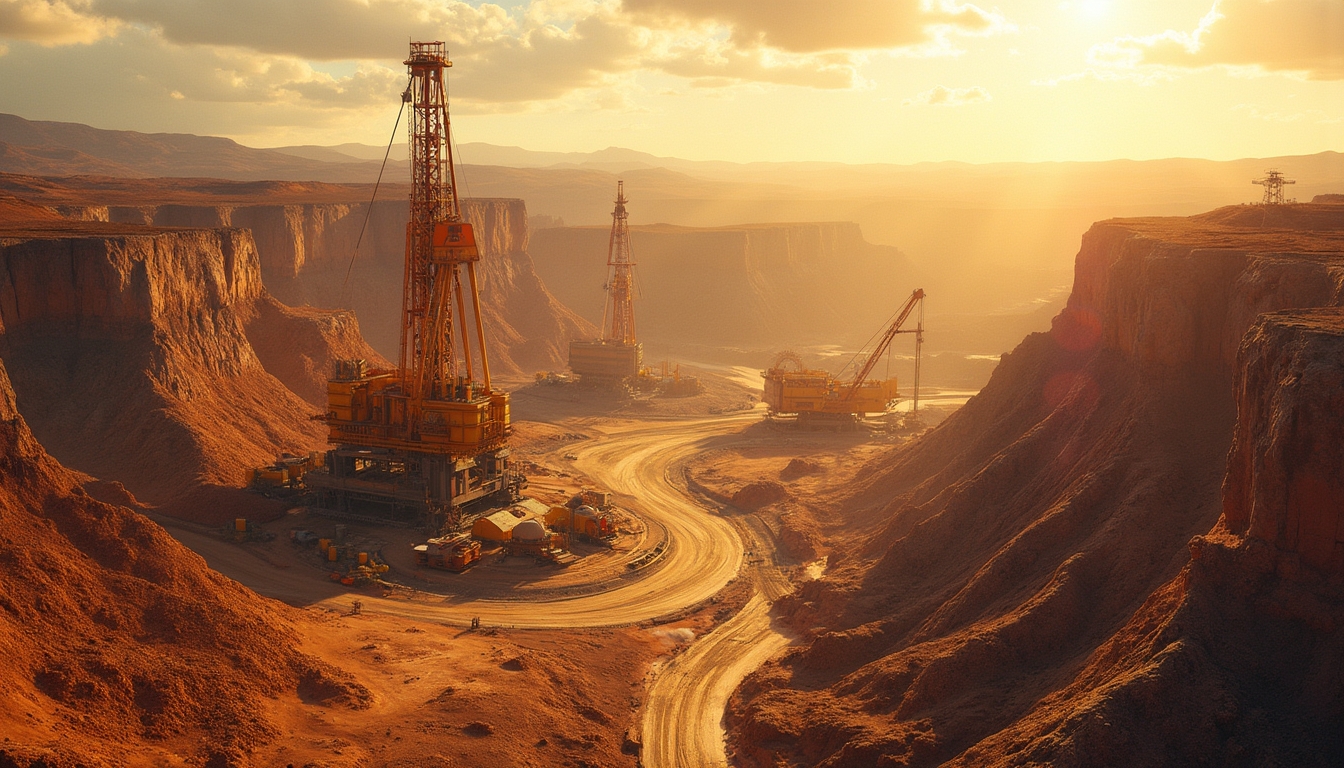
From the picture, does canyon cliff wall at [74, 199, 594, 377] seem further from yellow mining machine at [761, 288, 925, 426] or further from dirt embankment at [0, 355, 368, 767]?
dirt embankment at [0, 355, 368, 767]

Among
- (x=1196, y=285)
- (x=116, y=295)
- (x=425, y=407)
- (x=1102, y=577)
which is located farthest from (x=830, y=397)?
(x=1102, y=577)

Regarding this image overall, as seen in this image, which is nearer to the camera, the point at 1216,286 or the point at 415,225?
the point at 1216,286

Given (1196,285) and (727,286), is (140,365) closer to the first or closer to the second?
(1196,285)

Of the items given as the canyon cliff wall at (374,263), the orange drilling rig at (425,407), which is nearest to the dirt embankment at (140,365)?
the orange drilling rig at (425,407)

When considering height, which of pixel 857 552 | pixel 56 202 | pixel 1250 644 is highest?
pixel 56 202

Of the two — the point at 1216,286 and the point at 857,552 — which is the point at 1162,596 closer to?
the point at 1216,286

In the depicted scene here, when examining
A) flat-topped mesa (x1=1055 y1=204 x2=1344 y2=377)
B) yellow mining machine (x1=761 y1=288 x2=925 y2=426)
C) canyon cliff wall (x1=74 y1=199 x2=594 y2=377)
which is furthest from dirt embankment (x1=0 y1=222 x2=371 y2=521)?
flat-topped mesa (x1=1055 y1=204 x2=1344 y2=377)

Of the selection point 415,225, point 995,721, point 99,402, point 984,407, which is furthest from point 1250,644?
point 99,402
